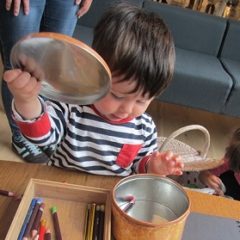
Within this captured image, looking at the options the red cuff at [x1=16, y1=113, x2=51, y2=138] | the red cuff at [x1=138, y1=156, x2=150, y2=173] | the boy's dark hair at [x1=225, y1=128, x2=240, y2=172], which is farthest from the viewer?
the boy's dark hair at [x1=225, y1=128, x2=240, y2=172]

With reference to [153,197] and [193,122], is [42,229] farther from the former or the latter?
[193,122]

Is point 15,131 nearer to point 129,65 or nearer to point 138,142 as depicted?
point 138,142

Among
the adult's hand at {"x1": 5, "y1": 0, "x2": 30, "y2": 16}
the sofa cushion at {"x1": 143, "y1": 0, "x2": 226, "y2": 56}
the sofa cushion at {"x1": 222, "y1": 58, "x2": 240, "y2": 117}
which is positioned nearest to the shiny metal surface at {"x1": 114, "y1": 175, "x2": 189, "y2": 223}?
the adult's hand at {"x1": 5, "y1": 0, "x2": 30, "y2": 16}

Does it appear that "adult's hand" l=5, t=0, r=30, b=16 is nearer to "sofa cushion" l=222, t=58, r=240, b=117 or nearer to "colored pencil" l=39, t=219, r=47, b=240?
"colored pencil" l=39, t=219, r=47, b=240

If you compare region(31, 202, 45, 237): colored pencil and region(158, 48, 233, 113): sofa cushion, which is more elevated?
→ region(31, 202, 45, 237): colored pencil

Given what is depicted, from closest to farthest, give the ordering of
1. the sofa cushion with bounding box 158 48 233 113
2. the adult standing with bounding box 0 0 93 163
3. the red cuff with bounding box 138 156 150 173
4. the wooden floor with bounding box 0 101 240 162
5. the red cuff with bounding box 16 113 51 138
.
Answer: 1. the red cuff with bounding box 16 113 51 138
2. the red cuff with bounding box 138 156 150 173
3. the adult standing with bounding box 0 0 93 163
4. the sofa cushion with bounding box 158 48 233 113
5. the wooden floor with bounding box 0 101 240 162

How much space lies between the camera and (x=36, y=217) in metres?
0.57

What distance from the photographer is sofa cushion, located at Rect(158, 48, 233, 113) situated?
1.96 meters

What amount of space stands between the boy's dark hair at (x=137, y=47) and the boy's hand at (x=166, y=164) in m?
0.11

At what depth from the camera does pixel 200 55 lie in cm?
230

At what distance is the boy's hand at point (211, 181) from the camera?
115cm

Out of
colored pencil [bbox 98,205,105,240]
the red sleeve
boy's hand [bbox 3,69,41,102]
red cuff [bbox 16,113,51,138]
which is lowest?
the red sleeve

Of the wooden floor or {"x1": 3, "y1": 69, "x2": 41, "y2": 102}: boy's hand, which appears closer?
{"x1": 3, "y1": 69, "x2": 41, "y2": 102}: boy's hand

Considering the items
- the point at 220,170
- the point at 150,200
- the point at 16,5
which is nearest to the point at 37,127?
the point at 150,200
